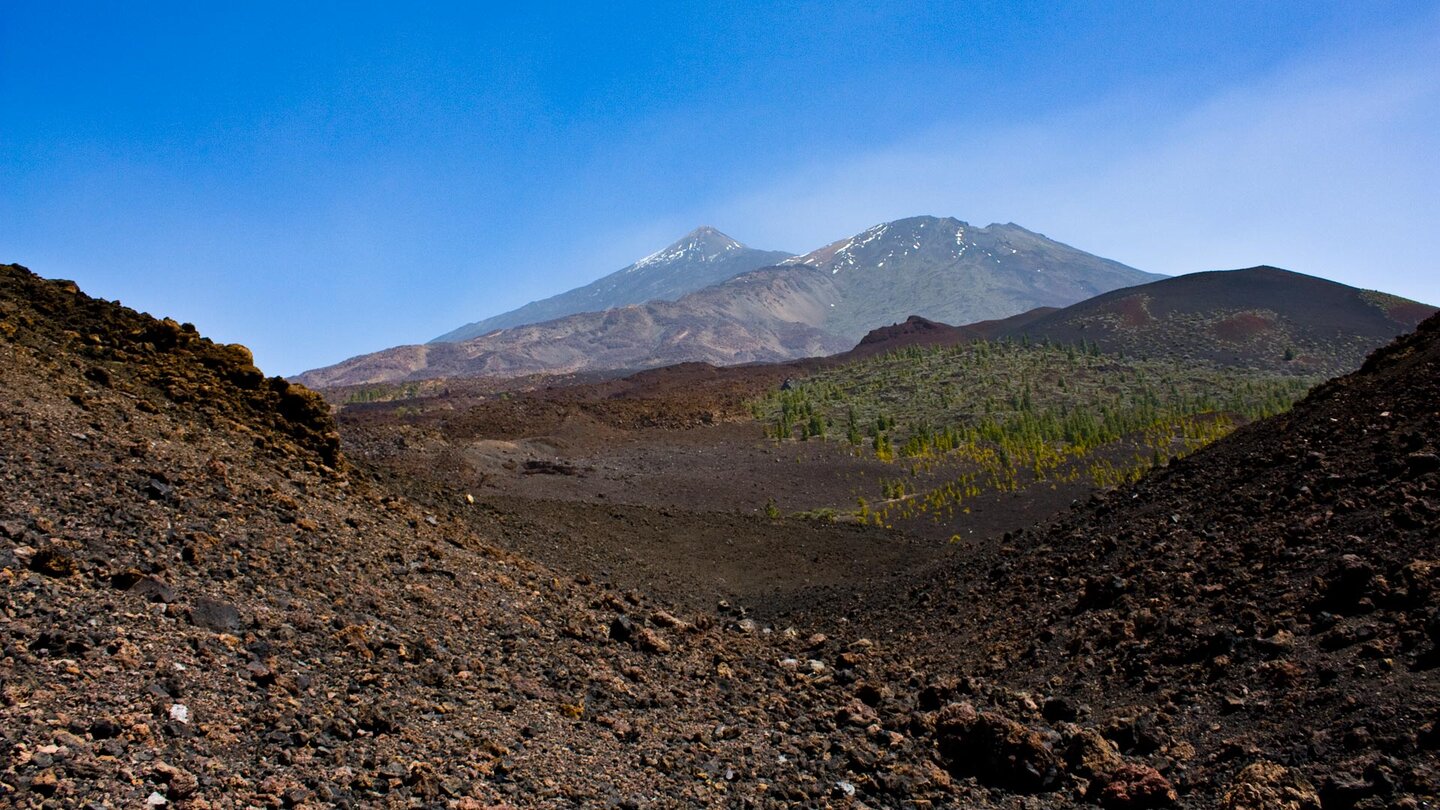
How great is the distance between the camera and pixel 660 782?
416cm

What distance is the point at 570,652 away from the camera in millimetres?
5824

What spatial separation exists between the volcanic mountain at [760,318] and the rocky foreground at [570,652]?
101m

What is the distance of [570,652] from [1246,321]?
5468 cm

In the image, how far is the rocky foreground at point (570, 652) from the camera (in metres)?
3.42

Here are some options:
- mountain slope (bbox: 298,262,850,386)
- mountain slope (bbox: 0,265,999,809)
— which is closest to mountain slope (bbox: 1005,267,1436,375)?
mountain slope (bbox: 0,265,999,809)

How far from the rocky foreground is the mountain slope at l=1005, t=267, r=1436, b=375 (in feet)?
137

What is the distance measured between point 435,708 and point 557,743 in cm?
64

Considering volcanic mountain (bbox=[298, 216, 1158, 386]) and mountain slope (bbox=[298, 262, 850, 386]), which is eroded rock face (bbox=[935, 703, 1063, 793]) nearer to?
mountain slope (bbox=[298, 262, 850, 386])

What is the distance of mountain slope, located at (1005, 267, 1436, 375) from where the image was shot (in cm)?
4481

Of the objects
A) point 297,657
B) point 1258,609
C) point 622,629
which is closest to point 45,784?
point 297,657

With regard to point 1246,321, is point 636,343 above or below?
above

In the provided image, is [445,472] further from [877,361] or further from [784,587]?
[877,361]

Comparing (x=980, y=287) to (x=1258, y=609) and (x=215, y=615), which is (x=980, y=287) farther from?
(x=215, y=615)

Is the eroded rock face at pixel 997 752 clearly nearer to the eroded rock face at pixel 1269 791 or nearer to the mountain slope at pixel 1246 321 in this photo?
the eroded rock face at pixel 1269 791
